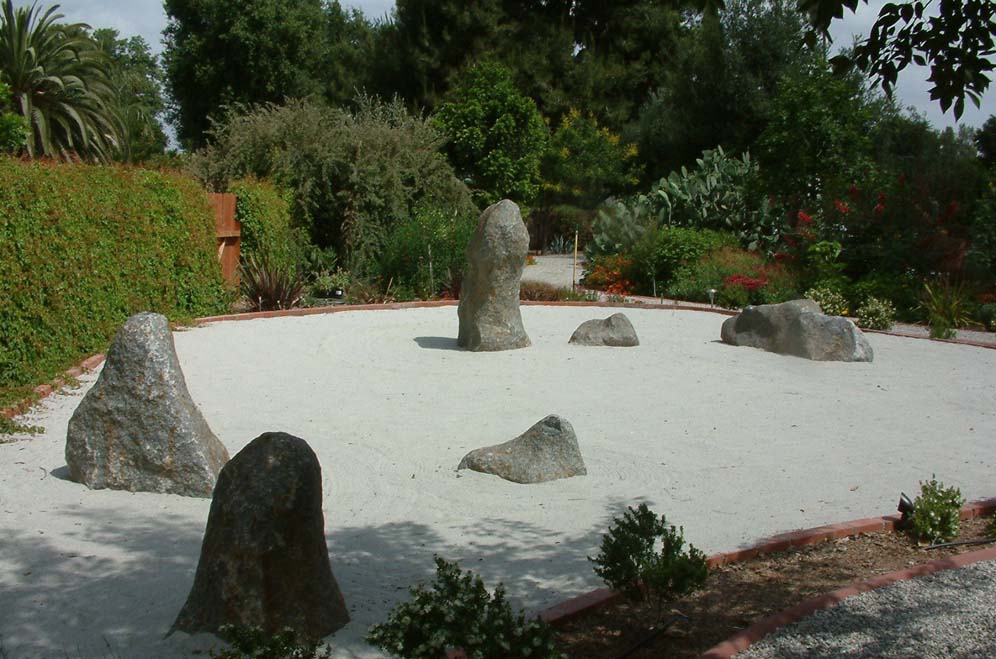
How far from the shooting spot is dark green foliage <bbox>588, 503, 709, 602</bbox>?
4.05 m

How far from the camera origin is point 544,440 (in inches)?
266

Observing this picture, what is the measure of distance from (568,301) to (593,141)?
1500 centimetres

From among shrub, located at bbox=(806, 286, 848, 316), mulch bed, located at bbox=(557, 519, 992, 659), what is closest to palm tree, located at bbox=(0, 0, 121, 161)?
shrub, located at bbox=(806, 286, 848, 316)

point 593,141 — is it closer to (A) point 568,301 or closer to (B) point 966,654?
(A) point 568,301

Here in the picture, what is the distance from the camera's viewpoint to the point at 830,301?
56.4ft

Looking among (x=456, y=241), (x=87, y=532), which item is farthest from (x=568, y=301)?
(x=87, y=532)

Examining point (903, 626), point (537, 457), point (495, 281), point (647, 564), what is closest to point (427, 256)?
point (495, 281)

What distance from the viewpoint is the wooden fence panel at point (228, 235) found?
15.6 metres

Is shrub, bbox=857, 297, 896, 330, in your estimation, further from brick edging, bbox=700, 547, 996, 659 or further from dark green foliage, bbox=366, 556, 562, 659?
dark green foliage, bbox=366, 556, 562, 659

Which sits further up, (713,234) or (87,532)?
(713,234)

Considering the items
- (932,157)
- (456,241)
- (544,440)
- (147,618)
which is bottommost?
(147,618)

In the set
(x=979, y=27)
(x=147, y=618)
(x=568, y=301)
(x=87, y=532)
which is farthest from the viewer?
(x=568, y=301)

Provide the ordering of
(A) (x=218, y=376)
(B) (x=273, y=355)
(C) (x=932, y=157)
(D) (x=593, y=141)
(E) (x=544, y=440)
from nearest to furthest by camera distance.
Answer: (E) (x=544, y=440) < (A) (x=218, y=376) < (B) (x=273, y=355) < (C) (x=932, y=157) < (D) (x=593, y=141)

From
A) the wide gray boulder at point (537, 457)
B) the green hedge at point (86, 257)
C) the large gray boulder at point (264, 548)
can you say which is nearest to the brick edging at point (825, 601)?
the large gray boulder at point (264, 548)
